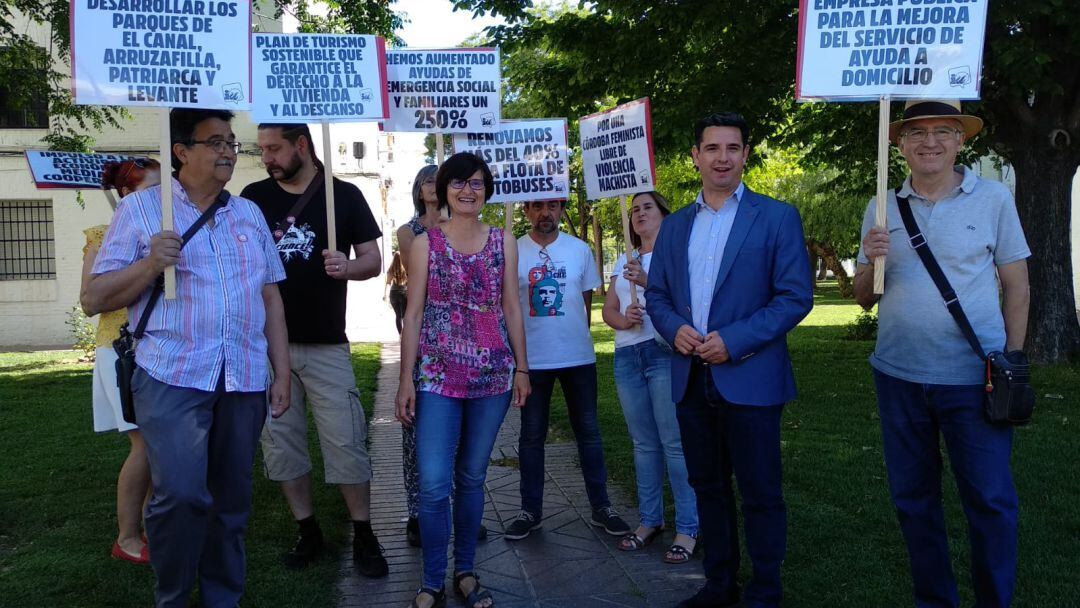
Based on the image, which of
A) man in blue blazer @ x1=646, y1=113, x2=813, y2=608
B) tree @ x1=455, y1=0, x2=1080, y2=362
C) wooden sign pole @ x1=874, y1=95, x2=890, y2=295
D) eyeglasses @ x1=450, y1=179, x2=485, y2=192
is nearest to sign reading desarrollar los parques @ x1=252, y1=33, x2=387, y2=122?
eyeglasses @ x1=450, y1=179, x2=485, y2=192

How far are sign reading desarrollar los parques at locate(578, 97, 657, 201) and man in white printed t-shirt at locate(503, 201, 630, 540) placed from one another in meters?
0.45

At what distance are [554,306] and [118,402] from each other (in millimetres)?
2366

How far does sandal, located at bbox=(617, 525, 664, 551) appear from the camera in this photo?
17.3ft

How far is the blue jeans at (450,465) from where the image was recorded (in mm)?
4355

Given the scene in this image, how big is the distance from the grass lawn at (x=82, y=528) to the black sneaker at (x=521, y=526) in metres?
0.96

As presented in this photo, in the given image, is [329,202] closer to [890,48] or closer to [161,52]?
[161,52]

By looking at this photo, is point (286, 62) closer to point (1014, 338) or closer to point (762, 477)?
point (762, 477)

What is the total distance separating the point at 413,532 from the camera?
5.53 metres

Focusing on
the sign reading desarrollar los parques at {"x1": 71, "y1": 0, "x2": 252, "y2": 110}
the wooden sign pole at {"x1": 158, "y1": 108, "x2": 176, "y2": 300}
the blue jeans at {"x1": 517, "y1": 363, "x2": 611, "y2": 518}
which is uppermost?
the sign reading desarrollar los parques at {"x1": 71, "y1": 0, "x2": 252, "y2": 110}

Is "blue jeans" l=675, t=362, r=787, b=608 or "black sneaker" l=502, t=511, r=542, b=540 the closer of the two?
"blue jeans" l=675, t=362, r=787, b=608

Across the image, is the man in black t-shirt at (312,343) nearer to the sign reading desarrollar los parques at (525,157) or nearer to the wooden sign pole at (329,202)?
the wooden sign pole at (329,202)

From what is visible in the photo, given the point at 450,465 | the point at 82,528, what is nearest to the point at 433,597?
the point at 450,465

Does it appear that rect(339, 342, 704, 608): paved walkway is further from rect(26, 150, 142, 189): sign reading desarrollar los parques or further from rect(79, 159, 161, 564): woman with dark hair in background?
rect(26, 150, 142, 189): sign reading desarrollar los parques

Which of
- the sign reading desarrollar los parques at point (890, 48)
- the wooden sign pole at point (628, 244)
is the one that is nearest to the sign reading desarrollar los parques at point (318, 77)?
the wooden sign pole at point (628, 244)
